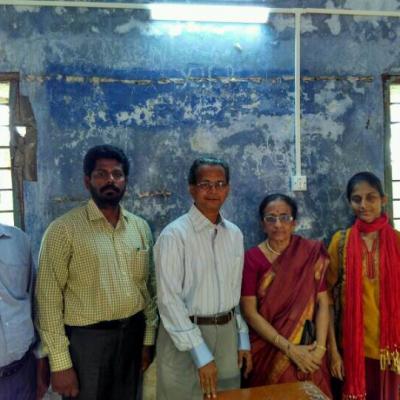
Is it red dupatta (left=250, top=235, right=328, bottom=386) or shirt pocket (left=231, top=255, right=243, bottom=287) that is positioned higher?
shirt pocket (left=231, top=255, right=243, bottom=287)

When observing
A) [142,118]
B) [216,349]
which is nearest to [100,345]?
[216,349]

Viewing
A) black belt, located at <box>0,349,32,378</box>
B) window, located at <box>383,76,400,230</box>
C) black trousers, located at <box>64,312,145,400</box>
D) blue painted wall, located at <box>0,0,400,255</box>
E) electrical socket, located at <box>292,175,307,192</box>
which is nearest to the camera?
black belt, located at <box>0,349,32,378</box>

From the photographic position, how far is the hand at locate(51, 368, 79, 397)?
1.76 m

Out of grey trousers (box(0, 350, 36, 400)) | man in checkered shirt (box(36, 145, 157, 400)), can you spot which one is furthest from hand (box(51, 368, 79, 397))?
grey trousers (box(0, 350, 36, 400))

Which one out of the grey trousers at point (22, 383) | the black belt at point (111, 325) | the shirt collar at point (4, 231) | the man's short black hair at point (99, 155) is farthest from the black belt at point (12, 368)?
the man's short black hair at point (99, 155)

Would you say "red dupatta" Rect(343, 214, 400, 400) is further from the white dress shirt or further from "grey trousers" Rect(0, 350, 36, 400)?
"grey trousers" Rect(0, 350, 36, 400)

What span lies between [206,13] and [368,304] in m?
1.88

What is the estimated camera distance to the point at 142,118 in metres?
2.37

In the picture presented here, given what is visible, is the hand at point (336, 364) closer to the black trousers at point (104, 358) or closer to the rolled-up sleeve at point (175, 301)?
the rolled-up sleeve at point (175, 301)

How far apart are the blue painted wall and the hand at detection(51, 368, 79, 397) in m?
0.87

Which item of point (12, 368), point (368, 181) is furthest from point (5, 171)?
point (368, 181)

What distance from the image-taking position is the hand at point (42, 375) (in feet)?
6.23

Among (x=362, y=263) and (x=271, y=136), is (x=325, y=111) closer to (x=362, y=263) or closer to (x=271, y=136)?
(x=271, y=136)

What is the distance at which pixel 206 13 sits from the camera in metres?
2.34
